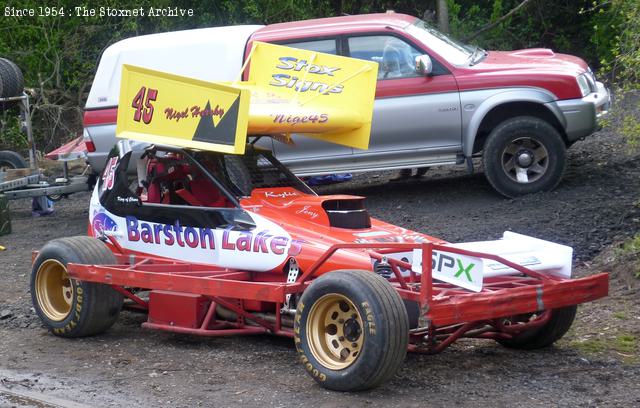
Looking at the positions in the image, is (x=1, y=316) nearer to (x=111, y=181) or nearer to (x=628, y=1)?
(x=111, y=181)

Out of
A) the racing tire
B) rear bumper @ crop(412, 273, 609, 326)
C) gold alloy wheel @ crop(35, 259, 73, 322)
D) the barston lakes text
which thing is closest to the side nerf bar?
rear bumper @ crop(412, 273, 609, 326)

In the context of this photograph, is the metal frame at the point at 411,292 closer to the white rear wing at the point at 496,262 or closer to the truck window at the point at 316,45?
the white rear wing at the point at 496,262

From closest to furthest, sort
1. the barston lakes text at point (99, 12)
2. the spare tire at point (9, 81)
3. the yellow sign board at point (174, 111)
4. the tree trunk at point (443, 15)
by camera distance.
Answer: the yellow sign board at point (174, 111)
the spare tire at point (9, 81)
the tree trunk at point (443, 15)
the barston lakes text at point (99, 12)

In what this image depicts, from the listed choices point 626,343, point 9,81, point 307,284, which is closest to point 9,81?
point 9,81

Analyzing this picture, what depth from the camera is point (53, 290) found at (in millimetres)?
8227

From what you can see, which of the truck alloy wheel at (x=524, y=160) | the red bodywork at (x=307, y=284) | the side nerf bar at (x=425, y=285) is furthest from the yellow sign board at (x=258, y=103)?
the truck alloy wheel at (x=524, y=160)

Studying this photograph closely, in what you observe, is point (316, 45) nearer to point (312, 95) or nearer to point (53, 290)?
point (312, 95)

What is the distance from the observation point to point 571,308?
7.09 m

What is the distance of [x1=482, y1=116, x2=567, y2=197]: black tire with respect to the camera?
1166cm

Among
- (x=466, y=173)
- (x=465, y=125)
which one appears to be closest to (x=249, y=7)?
(x=466, y=173)

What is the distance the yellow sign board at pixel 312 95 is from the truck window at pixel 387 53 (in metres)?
3.64

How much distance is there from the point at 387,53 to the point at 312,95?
165 inches

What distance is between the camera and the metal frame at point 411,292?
20.7 ft

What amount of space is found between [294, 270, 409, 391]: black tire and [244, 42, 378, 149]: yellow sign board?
1838mm
